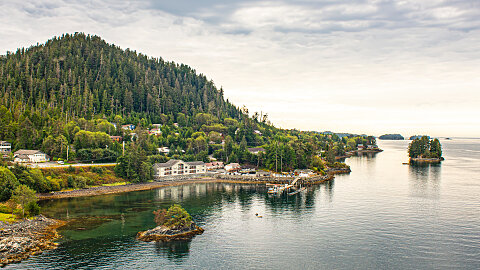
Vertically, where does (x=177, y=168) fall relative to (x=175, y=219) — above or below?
above

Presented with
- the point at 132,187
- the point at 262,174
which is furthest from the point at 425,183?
the point at 132,187

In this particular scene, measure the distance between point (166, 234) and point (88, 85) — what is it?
425 ft

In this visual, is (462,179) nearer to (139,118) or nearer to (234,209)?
(234,209)

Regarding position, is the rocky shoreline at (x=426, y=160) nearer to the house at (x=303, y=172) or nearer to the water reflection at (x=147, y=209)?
the house at (x=303, y=172)

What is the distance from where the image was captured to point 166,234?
4753 cm

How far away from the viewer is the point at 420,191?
266 feet

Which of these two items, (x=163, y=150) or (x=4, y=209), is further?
(x=163, y=150)

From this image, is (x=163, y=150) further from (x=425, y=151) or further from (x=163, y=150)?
(x=425, y=151)

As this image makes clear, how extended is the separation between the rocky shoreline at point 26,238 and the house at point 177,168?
45.6 m

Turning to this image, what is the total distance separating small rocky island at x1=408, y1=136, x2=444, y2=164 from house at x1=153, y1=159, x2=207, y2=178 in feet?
356

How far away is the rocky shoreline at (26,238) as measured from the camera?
3888cm

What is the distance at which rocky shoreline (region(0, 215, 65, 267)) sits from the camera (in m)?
38.9

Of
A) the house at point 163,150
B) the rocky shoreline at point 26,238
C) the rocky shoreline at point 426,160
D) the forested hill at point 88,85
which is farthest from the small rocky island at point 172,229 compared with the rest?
the rocky shoreline at point 426,160

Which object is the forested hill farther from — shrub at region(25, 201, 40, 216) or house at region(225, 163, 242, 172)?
shrub at region(25, 201, 40, 216)
